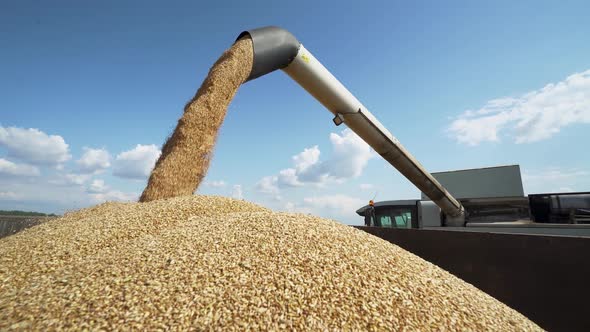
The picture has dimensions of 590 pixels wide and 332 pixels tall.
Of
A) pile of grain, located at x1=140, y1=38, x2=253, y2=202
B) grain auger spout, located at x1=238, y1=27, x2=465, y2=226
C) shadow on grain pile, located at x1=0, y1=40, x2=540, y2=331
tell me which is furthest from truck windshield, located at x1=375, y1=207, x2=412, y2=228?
pile of grain, located at x1=140, y1=38, x2=253, y2=202

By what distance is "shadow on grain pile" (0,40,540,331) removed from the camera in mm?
1788

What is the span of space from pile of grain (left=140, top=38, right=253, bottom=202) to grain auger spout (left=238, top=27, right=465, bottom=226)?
0.94 feet

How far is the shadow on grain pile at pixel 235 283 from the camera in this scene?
1788 mm

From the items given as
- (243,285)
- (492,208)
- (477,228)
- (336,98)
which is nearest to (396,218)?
(477,228)

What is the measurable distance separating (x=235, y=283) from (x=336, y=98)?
379 cm

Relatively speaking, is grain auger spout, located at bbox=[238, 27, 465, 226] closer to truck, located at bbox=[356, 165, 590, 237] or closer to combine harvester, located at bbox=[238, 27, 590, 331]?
combine harvester, located at bbox=[238, 27, 590, 331]

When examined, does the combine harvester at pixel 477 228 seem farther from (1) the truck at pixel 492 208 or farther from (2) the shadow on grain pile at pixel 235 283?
(2) the shadow on grain pile at pixel 235 283

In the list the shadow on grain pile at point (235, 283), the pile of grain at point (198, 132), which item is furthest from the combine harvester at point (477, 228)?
the pile of grain at point (198, 132)

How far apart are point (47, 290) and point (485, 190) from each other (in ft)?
23.5

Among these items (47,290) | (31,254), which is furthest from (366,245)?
(31,254)

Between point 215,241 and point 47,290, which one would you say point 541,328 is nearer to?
point 215,241

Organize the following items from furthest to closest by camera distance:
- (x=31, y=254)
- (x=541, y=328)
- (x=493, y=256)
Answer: (x=31, y=254) → (x=493, y=256) → (x=541, y=328)

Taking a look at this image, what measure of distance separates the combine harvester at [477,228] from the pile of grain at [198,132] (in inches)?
13.6

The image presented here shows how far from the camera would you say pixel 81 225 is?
353 centimetres
